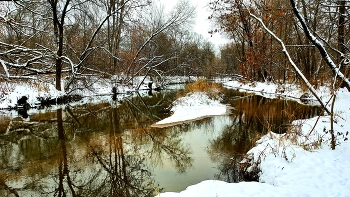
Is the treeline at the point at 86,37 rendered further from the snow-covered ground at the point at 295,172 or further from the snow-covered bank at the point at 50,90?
the snow-covered ground at the point at 295,172

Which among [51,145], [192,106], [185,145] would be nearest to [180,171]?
[185,145]

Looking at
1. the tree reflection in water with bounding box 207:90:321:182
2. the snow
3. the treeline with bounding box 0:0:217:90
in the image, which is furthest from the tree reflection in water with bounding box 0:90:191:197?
the treeline with bounding box 0:0:217:90

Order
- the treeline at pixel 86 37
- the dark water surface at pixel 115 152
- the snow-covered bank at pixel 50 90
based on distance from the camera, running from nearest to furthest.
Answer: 1. the dark water surface at pixel 115 152
2. the snow-covered bank at pixel 50 90
3. the treeline at pixel 86 37

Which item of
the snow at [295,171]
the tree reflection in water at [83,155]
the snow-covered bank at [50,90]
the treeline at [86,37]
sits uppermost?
the treeline at [86,37]

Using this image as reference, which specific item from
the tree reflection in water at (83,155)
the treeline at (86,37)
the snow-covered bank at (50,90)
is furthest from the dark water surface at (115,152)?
the treeline at (86,37)

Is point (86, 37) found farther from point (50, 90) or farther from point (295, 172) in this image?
point (295, 172)

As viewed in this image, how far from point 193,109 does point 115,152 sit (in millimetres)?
6788

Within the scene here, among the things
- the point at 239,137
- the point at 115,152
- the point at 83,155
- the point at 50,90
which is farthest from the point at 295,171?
the point at 50,90

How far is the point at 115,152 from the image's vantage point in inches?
282

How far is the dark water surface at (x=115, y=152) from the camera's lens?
5359mm

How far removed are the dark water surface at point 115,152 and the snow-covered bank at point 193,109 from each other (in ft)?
2.16

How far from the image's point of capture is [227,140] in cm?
860

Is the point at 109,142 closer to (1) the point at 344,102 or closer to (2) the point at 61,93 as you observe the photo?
(2) the point at 61,93

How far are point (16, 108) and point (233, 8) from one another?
40.0 ft
